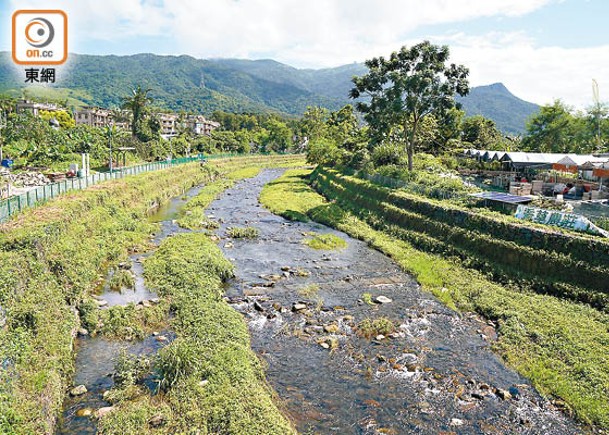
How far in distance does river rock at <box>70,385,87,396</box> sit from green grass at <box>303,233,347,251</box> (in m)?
19.6

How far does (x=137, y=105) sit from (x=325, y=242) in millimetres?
60404

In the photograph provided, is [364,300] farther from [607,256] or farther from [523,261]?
[607,256]

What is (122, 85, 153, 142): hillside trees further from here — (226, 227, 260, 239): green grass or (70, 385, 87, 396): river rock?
(70, 385, 87, 396): river rock

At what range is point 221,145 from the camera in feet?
370

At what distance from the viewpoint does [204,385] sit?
13.0 meters

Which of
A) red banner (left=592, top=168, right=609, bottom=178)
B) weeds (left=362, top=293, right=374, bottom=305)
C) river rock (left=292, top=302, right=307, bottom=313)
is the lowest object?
river rock (left=292, top=302, right=307, bottom=313)

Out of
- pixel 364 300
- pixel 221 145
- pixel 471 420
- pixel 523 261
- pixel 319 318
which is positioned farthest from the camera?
pixel 221 145

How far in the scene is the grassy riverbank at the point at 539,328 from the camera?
13.8 metres

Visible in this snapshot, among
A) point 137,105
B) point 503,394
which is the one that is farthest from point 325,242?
point 137,105

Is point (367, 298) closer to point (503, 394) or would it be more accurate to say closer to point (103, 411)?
point (503, 394)

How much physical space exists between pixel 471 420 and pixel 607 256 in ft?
40.9

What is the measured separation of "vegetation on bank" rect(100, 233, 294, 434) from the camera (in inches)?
451

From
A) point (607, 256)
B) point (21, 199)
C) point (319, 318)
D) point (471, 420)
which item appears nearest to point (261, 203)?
point (21, 199)

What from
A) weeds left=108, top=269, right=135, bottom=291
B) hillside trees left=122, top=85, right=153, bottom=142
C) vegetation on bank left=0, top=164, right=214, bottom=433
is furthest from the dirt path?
hillside trees left=122, top=85, right=153, bottom=142
